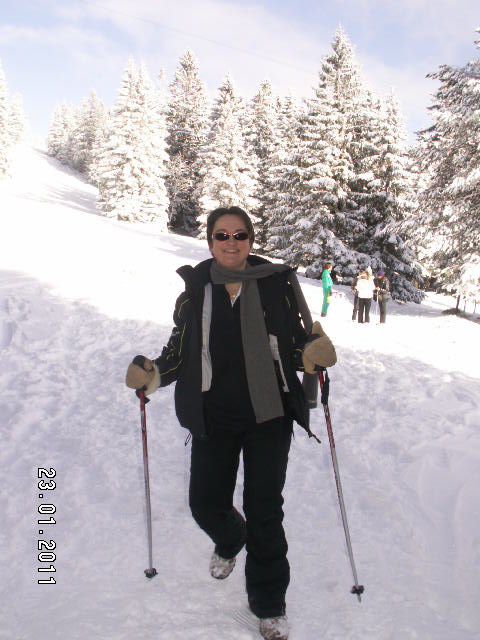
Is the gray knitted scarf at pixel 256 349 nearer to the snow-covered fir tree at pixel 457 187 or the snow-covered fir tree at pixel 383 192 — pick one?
the snow-covered fir tree at pixel 457 187

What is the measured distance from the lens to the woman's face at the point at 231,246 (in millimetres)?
2926

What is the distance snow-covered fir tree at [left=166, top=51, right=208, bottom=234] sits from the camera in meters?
44.7

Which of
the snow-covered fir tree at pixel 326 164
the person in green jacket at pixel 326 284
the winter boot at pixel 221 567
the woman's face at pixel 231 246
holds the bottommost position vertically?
the winter boot at pixel 221 567

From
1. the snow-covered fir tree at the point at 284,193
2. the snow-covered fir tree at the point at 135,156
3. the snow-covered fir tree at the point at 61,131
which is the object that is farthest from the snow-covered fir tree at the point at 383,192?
the snow-covered fir tree at the point at 61,131

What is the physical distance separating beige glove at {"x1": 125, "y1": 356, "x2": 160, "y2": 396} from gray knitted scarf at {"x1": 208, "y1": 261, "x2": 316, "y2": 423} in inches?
24.7

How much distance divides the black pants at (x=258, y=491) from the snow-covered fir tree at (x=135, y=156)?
121 feet

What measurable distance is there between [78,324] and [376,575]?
7.50 meters

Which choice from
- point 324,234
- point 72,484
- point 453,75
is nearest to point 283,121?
point 324,234

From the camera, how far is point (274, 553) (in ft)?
9.11

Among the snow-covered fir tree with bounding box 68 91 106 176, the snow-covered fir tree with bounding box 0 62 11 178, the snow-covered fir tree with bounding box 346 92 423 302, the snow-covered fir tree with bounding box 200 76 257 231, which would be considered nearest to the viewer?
the snow-covered fir tree with bounding box 346 92 423 302

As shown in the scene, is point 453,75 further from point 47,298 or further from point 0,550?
point 0,550

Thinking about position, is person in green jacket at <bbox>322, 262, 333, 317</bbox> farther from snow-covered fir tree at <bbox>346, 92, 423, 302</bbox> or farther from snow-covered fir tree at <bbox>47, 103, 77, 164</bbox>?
snow-covered fir tree at <bbox>47, 103, 77, 164</bbox>

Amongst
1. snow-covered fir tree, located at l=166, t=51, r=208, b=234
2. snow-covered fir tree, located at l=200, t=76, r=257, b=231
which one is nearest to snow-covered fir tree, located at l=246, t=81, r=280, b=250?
snow-covered fir tree, located at l=200, t=76, r=257, b=231

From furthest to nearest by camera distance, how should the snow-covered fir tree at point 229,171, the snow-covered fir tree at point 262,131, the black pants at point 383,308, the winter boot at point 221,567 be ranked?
the snow-covered fir tree at point 262,131, the snow-covered fir tree at point 229,171, the black pants at point 383,308, the winter boot at point 221,567
